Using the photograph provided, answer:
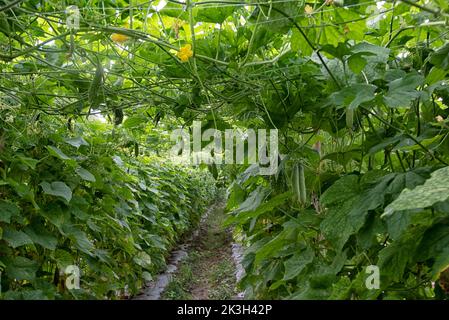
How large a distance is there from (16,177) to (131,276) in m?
2.28

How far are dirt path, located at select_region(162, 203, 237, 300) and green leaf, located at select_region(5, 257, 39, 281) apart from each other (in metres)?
2.58

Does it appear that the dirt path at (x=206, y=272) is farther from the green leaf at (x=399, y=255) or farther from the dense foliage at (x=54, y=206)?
the green leaf at (x=399, y=255)

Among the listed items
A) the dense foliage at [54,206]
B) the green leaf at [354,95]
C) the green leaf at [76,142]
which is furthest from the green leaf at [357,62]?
the green leaf at [76,142]

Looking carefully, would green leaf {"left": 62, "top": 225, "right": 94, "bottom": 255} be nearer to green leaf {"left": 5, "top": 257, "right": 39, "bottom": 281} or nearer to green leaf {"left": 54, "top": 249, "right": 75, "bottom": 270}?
green leaf {"left": 54, "top": 249, "right": 75, "bottom": 270}

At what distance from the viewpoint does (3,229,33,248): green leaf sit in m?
1.88

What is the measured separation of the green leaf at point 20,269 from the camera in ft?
6.33

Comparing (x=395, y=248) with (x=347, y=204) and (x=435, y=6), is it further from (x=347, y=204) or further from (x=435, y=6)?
(x=435, y=6)

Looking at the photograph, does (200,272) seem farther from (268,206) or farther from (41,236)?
(268,206)

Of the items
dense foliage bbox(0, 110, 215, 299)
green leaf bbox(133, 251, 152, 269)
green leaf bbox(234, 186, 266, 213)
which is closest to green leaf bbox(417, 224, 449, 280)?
green leaf bbox(234, 186, 266, 213)

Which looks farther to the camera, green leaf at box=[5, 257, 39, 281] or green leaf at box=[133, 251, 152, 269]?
green leaf at box=[133, 251, 152, 269]

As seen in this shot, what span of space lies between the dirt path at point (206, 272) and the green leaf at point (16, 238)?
2637 millimetres

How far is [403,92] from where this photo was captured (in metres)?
1.26

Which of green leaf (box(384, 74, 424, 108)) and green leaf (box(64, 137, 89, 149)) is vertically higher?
green leaf (box(64, 137, 89, 149))

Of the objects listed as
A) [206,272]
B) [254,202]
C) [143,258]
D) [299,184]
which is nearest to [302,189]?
[299,184]
